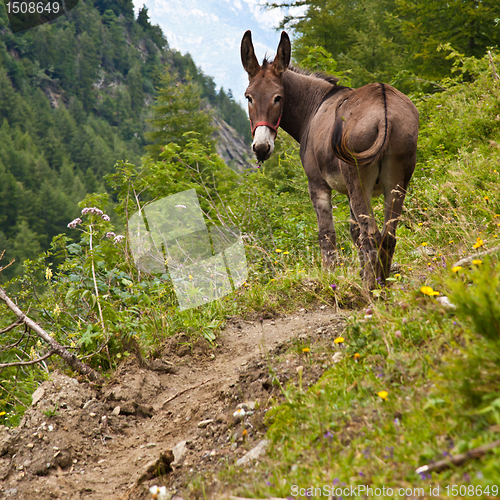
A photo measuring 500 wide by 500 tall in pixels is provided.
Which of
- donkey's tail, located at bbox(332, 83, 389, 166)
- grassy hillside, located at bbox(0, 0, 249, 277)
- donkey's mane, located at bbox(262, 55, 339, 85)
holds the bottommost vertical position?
grassy hillside, located at bbox(0, 0, 249, 277)

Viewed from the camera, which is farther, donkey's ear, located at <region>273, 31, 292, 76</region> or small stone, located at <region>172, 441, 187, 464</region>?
donkey's ear, located at <region>273, 31, 292, 76</region>

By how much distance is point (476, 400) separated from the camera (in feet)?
5.14

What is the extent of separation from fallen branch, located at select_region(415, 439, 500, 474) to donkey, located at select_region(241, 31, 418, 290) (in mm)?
2136

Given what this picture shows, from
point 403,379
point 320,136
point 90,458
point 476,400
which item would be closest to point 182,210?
point 320,136

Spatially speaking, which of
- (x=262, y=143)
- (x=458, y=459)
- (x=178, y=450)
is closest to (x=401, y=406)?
(x=458, y=459)

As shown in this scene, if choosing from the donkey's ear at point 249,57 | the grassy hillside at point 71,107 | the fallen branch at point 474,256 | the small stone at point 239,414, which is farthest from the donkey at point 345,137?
the grassy hillside at point 71,107

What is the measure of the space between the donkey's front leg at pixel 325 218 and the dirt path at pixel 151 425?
1.11 metres

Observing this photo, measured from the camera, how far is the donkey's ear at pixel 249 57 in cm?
478

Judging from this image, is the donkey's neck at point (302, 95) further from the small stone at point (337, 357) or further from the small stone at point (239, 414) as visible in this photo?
the small stone at point (239, 414)

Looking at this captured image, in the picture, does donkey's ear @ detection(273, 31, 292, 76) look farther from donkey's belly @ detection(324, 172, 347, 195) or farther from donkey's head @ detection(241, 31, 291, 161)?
donkey's belly @ detection(324, 172, 347, 195)

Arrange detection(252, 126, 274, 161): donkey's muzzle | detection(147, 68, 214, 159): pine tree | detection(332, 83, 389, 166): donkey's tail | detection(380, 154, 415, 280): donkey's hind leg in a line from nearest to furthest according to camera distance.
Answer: detection(332, 83, 389, 166): donkey's tail
detection(380, 154, 415, 280): donkey's hind leg
detection(252, 126, 274, 161): donkey's muzzle
detection(147, 68, 214, 159): pine tree

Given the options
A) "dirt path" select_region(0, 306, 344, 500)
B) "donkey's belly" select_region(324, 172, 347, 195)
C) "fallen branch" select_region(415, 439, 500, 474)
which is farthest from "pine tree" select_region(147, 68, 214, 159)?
"fallen branch" select_region(415, 439, 500, 474)

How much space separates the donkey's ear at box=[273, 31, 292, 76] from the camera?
4680mm

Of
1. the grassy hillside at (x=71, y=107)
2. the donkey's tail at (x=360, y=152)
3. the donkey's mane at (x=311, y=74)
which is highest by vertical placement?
the donkey's mane at (x=311, y=74)
